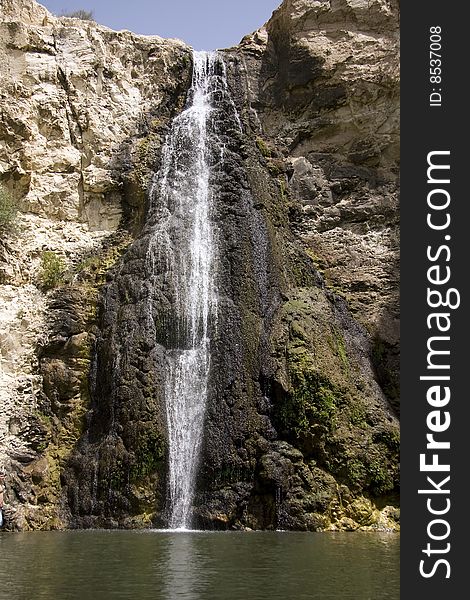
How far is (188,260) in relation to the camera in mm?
21188

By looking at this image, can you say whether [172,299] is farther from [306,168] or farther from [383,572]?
[383,572]

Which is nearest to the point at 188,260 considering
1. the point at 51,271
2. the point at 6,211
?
the point at 51,271

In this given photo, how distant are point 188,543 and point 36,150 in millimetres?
15106

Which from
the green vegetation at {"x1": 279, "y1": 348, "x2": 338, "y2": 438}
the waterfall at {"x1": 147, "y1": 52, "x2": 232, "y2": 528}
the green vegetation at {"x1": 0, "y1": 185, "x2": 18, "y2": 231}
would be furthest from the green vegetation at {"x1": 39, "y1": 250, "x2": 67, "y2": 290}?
the green vegetation at {"x1": 279, "y1": 348, "x2": 338, "y2": 438}

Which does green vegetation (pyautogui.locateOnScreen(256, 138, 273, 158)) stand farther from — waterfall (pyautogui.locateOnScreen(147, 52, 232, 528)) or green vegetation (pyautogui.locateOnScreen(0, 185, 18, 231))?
green vegetation (pyautogui.locateOnScreen(0, 185, 18, 231))

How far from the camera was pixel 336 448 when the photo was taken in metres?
17.7

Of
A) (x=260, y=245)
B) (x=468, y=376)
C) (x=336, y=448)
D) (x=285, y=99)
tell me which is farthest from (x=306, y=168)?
(x=468, y=376)

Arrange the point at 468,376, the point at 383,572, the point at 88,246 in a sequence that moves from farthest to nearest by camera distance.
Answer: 1. the point at 88,246
2. the point at 383,572
3. the point at 468,376

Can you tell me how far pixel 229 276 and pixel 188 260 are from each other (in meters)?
1.27

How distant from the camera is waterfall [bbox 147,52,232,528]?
18.0m

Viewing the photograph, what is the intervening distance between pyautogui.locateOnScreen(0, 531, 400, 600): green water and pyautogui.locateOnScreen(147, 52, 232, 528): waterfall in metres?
3.59

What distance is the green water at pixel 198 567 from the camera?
804 centimetres

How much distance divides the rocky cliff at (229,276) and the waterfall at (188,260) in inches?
13.8

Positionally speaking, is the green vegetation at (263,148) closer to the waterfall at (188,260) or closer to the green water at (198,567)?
the waterfall at (188,260)
